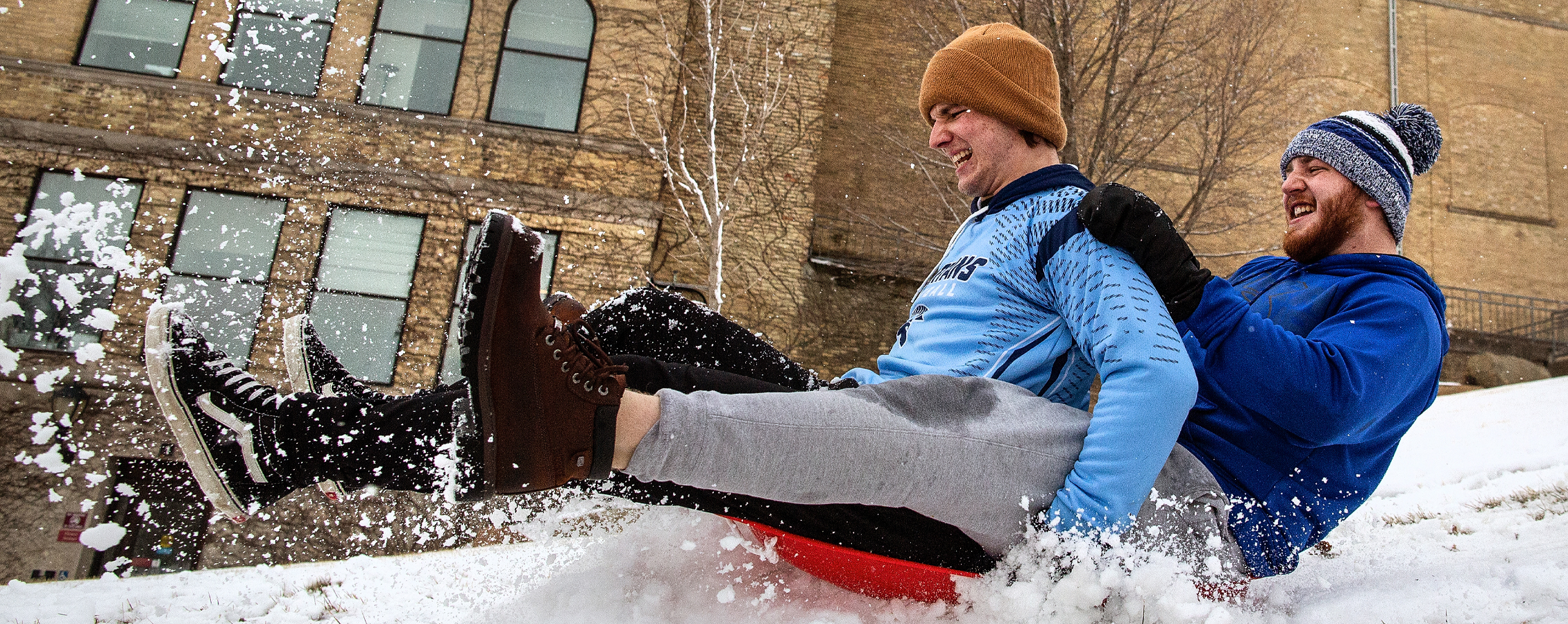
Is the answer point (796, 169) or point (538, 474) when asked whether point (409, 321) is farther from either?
point (538, 474)

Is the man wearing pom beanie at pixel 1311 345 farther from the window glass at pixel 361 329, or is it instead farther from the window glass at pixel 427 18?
the window glass at pixel 427 18

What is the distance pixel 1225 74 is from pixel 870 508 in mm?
9773

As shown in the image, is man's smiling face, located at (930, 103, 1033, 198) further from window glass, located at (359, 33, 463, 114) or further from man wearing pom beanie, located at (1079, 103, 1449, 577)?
window glass, located at (359, 33, 463, 114)

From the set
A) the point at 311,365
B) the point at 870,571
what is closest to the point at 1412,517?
the point at 870,571

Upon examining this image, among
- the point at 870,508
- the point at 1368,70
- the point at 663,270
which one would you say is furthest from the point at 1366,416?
the point at 1368,70

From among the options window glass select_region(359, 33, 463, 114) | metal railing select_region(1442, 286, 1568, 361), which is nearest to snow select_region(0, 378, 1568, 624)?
window glass select_region(359, 33, 463, 114)

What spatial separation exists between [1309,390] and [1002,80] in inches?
45.5

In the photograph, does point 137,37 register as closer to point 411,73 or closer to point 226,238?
point 226,238

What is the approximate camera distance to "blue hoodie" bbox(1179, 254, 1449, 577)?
1.77 m

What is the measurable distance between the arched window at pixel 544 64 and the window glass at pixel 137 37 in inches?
145

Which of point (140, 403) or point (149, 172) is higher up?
point (149, 172)

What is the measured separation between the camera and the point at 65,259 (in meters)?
9.06

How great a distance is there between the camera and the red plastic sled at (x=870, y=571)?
1.86 m

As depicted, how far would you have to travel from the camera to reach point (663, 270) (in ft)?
32.8
